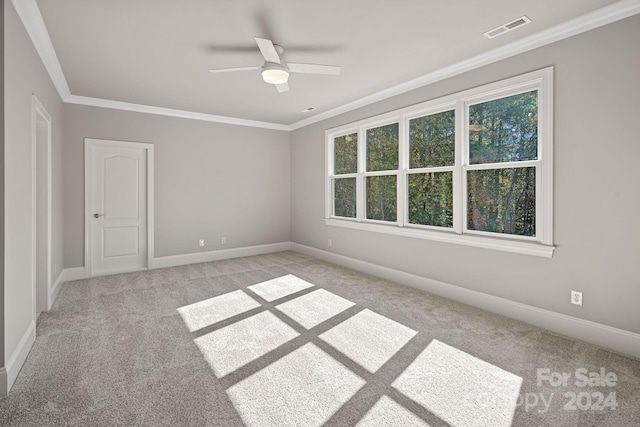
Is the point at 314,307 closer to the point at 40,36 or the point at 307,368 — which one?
the point at 307,368

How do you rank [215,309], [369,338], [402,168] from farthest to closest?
[402,168] → [215,309] → [369,338]

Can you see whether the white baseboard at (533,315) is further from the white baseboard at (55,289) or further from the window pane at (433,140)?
the white baseboard at (55,289)

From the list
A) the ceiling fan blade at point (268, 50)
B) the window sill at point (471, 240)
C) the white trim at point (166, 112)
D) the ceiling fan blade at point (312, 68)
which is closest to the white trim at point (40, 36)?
the white trim at point (166, 112)

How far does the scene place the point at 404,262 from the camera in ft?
14.4

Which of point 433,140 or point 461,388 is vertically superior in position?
point 433,140

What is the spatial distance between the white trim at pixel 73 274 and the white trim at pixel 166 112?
8.10 feet

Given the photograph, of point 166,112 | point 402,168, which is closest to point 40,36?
point 166,112

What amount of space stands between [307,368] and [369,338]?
712 millimetres

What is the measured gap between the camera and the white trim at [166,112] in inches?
186

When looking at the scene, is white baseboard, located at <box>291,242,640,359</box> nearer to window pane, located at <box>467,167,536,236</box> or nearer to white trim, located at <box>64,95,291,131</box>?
window pane, located at <box>467,167,536,236</box>

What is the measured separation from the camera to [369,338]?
281cm

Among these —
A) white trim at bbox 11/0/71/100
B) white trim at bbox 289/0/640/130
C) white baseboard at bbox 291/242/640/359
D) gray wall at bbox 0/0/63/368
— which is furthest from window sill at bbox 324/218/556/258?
white trim at bbox 11/0/71/100

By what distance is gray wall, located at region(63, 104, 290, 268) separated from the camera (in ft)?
15.5

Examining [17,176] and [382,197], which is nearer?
[17,176]
